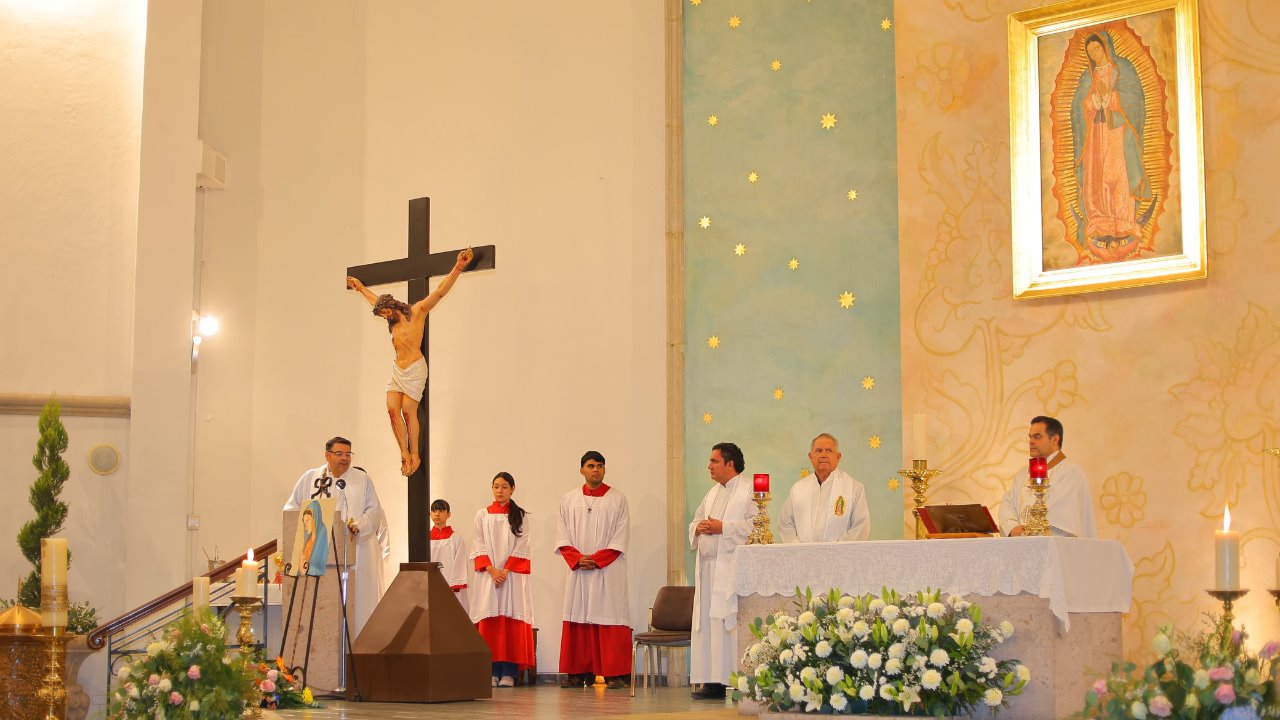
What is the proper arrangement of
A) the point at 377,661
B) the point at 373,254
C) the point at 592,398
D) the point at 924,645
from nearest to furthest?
the point at 924,645 < the point at 377,661 < the point at 592,398 < the point at 373,254

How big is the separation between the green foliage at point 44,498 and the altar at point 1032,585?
5730 mm

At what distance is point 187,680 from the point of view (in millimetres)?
6293

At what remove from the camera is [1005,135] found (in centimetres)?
889

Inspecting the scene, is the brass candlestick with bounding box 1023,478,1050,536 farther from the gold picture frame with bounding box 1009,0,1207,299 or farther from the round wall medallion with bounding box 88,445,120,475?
the round wall medallion with bounding box 88,445,120,475

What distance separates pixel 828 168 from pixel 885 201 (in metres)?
0.54

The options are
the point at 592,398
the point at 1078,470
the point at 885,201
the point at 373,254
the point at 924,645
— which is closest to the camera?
the point at 924,645

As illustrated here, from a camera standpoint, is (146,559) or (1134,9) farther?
(146,559)

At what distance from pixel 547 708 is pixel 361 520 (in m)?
2.13

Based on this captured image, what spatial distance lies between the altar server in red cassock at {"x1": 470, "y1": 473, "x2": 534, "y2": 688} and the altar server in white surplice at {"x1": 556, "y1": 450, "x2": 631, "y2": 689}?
16.2 inches

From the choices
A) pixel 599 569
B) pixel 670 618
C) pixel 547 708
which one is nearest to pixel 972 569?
pixel 547 708

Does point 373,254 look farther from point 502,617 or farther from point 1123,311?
point 1123,311

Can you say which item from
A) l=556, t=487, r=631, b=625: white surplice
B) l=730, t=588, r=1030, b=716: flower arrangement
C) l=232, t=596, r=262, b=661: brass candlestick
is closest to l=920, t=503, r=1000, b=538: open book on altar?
l=730, t=588, r=1030, b=716: flower arrangement

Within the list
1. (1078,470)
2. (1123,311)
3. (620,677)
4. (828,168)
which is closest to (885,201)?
(828,168)

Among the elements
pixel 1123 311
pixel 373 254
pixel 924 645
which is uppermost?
pixel 373 254
